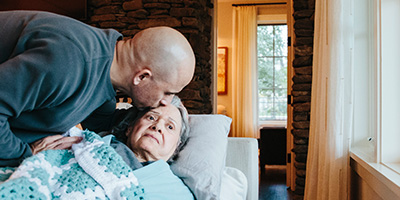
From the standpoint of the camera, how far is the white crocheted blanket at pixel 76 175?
971mm

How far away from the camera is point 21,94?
3.23 ft

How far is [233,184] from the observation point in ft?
6.14

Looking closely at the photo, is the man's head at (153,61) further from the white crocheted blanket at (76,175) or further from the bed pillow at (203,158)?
the bed pillow at (203,158)

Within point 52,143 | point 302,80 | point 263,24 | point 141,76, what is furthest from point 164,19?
point 263,24

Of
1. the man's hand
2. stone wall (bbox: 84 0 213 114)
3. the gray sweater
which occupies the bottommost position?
the man's hand

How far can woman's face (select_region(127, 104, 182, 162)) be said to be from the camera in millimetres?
1563

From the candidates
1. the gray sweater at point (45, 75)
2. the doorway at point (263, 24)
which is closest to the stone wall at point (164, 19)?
the gray sweater at point (45, 75)

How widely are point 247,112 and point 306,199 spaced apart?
5.41 metres

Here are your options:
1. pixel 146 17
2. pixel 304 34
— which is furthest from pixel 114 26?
pixel 304 34

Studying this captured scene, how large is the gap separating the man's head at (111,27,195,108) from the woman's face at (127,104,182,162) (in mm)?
274

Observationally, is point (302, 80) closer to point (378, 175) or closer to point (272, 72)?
point (378, 175)

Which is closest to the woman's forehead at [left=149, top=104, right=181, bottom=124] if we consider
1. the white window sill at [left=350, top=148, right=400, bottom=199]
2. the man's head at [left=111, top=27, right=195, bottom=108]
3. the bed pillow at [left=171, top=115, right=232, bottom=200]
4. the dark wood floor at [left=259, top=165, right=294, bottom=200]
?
the bed pillow at [left=171, top=115, right=232, bottom=200]

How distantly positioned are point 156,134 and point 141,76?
1.12 ft

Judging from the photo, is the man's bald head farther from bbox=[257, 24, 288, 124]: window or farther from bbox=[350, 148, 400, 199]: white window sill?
bbox=[257, 24, 288, 124]: window
